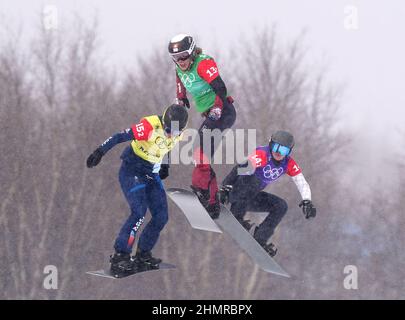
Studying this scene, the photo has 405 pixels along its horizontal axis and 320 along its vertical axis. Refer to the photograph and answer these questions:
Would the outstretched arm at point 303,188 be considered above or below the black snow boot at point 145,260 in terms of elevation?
above

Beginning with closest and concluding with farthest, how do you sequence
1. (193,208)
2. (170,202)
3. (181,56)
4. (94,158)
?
(94,158) < (181,56) < (193,208) < (170,202)

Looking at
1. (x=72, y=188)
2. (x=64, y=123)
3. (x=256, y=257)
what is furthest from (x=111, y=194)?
(x=256, y=257)

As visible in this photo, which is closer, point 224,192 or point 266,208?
point 224,192

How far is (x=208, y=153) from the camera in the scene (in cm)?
1277

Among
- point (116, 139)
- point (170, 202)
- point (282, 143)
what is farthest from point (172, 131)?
point (170, 202)

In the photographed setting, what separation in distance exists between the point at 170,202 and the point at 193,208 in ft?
85.7

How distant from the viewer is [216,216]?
41.9ft

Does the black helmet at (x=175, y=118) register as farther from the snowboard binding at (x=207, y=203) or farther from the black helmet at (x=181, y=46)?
the snowboard binding at (x=207, y=203)

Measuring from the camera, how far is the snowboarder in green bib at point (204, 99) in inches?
476

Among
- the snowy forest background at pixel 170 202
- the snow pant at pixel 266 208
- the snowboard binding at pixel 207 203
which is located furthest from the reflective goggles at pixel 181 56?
the snowy forest background at pixel 170 202

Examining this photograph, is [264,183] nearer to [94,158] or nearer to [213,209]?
[213,209]

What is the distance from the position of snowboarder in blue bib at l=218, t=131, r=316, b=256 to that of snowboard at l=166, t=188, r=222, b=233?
1.07 ft
